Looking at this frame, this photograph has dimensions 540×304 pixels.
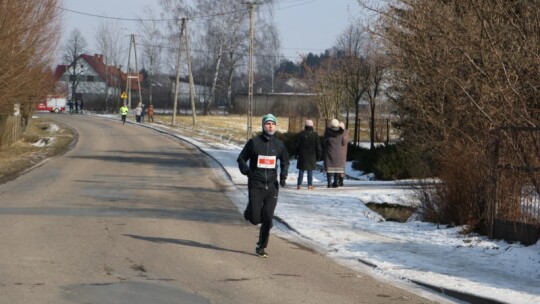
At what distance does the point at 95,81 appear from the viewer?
121688 millimetres

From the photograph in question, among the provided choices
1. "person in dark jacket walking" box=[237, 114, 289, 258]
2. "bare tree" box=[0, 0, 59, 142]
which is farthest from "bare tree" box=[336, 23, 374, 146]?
"person in dark jacket walking" box=[237, 114, 289, 258]

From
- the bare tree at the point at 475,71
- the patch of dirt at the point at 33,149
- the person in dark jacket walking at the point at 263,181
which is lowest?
the patch of dirt at the point at 33,149

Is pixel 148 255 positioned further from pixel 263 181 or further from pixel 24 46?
pixel 24 46

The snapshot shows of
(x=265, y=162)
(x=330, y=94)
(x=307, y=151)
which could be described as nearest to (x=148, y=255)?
(x=265, y=162)

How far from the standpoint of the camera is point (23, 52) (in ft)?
86.4

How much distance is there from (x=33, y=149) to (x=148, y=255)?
25.7 meters

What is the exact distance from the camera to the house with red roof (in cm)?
10131

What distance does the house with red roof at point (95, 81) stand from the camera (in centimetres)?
10131

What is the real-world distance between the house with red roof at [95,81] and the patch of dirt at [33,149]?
50.0 metres

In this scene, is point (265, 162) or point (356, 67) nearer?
point (265, 162)

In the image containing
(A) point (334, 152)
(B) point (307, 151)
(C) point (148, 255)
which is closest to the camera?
(C) point (148, 255)

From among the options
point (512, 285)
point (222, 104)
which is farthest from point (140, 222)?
point (222, 104)

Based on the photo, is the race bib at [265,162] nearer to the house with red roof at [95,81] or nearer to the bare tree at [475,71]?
the bare tree at [475,71]

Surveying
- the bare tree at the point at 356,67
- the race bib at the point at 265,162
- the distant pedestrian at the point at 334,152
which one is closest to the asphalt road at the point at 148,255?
the race bib at the point at 265,162
